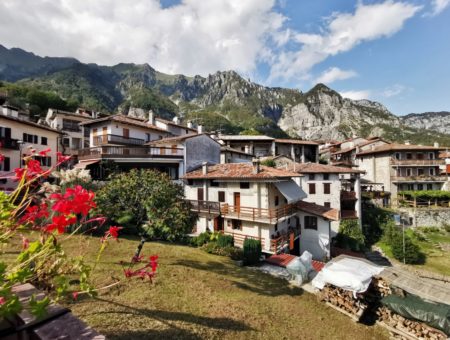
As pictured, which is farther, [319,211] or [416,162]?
[416,162]

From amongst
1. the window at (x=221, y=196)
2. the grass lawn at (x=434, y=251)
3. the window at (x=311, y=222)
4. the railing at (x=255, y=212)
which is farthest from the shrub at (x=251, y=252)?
the grass lawn at (x=434, y=251)

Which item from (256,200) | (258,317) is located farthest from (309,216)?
(258,317)

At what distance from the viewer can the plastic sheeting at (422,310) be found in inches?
443

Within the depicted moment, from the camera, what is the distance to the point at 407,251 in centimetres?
2781

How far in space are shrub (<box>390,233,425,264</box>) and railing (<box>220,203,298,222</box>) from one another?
51.6ft

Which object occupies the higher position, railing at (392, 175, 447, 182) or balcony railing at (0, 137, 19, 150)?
balcony railing at (0, 137, 19, 150)

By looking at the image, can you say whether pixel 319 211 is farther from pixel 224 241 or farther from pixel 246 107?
pixel 246 107

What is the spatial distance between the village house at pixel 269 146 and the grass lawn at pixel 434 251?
87.6ft

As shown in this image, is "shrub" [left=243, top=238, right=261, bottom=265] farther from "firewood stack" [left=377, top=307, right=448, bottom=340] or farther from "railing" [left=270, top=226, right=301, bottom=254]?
"firewood stack" [left=377, top=307, right=448, bottom=340]

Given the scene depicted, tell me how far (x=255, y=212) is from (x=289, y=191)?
423 cm

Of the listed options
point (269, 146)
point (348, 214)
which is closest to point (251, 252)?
point (348, 214)

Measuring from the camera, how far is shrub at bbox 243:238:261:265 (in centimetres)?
1888

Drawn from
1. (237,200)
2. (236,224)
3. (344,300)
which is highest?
(237,200)

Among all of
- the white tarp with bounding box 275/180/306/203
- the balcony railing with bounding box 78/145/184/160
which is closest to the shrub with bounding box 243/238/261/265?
the white tarp with bounding box 275/180/306/203
